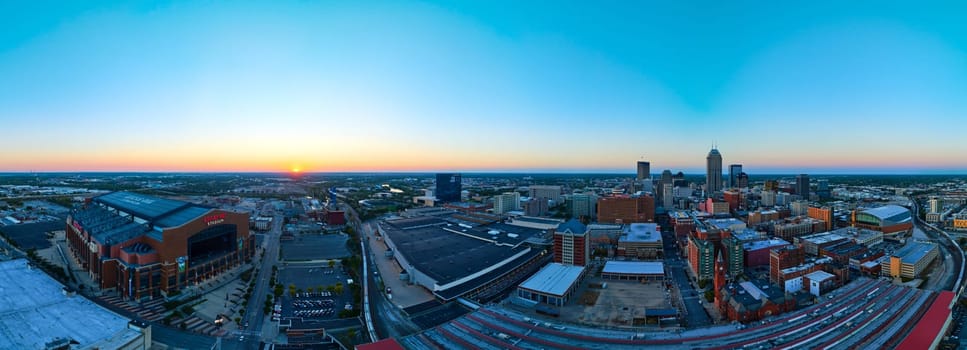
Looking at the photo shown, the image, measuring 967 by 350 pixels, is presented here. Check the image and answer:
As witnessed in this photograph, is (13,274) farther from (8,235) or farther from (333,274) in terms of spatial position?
(8,235)

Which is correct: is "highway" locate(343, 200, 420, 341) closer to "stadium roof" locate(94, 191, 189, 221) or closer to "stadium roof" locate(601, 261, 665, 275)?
"stadium roof" locate(94, 191, 189, 221)

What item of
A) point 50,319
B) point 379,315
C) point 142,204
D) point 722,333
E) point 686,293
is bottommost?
point 686,293

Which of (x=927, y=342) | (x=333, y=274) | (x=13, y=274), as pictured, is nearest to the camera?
(x=927, y=342)

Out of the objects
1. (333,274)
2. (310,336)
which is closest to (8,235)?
(333,274)

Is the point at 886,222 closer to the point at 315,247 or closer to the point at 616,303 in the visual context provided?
the point at 616,303

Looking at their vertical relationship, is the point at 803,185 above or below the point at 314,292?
above

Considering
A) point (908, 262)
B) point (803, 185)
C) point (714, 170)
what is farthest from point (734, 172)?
point (908, 262)

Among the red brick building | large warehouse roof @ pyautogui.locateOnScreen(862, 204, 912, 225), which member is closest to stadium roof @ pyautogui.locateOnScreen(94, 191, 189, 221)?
the red brick building
